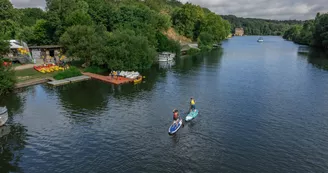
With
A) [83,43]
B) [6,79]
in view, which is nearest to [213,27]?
[83,43]

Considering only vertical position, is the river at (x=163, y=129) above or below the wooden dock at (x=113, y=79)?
below

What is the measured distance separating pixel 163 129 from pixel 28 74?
127ft

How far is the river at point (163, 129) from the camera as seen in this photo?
23.6 meters

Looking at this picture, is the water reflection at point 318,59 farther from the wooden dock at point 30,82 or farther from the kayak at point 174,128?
the wooden dock at point 30,82

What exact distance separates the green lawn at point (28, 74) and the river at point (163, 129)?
5.47 m

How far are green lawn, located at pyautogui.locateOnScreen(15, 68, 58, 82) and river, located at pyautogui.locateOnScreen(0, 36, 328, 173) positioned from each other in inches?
215

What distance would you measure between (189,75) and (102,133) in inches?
1453

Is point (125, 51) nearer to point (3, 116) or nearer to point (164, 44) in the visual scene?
point (3, 116)

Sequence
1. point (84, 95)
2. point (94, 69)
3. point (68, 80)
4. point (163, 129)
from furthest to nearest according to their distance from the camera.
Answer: point (94, 69)
point (68, 80)
point (84, 95)
point (163, 129)

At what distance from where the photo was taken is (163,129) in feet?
101

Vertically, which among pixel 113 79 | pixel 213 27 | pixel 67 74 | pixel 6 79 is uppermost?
pixel 213 27

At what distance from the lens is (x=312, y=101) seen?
41.2 metres

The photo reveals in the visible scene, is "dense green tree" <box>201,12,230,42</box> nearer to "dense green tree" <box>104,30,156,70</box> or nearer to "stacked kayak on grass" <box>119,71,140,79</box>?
"dense green tree" <box>104,30,156,70</box>

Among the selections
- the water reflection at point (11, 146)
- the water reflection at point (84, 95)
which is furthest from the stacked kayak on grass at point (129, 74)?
the water reflection at point (11, 146)
